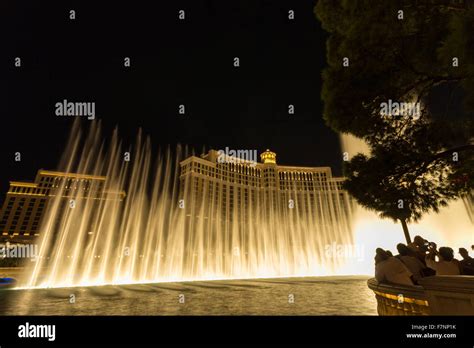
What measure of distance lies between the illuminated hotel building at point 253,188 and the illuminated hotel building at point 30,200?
32.8 m

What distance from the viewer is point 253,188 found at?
72.9 metres

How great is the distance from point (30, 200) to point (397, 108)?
98507mm

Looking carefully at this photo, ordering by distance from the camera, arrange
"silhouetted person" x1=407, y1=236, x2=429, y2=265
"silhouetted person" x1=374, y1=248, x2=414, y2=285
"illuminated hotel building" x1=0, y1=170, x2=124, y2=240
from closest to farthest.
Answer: "silhouetted person" x1=374, y1=248, x2=414, y2=285, "silhouetted person" x1=407, y1=236, x2=429, y2=265, "illuminated hotel building" x1=0, y1=170, x2=124, y2=240

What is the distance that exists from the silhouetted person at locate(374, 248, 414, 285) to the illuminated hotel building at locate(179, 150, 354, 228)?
52308 millimetres

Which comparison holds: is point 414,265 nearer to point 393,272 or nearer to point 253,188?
point 393,272

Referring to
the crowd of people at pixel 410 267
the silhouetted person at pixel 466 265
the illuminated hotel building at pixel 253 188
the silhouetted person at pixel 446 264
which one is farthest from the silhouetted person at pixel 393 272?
the illuminated hotel building at pixel 253 188

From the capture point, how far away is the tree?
21.1 ft

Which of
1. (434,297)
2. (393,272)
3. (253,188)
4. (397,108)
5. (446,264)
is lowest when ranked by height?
(434,297)

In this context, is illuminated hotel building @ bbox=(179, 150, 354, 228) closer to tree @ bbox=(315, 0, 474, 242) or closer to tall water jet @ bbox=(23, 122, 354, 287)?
tall water jet @ bbox=(23, 122, 354, 287)

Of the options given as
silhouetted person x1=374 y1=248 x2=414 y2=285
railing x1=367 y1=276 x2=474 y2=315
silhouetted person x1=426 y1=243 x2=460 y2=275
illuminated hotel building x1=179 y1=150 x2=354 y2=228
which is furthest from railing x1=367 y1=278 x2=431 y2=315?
illuminated hotel building x1=179 y1=150 x2=354 y2=228

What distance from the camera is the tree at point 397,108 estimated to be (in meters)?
6.42

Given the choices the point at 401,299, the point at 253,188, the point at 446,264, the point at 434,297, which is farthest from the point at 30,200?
the point at 434,297

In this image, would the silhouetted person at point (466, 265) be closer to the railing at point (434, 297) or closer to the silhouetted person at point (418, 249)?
the silhouetted person at point (418, 249)
